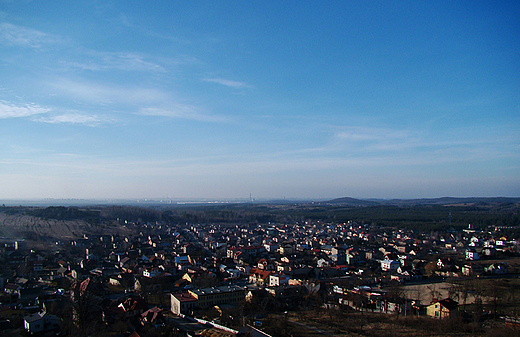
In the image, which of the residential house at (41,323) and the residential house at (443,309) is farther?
the residential house at (443,309)

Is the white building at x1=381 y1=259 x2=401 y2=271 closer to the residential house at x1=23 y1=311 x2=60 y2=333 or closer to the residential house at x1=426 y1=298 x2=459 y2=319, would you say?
the residential house at x1=426 y1=298 x2=459 y2=319

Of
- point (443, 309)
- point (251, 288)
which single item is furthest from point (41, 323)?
point (443, 309)

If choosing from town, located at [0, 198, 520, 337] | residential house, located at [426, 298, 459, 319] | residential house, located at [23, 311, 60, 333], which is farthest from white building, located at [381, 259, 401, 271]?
residential house, located at [23, 311, 60, 333]

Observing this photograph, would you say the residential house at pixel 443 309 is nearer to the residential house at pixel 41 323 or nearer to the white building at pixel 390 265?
the white building at pixel 390 265

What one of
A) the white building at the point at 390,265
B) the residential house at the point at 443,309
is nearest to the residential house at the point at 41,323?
the residential house at the point at 443,309

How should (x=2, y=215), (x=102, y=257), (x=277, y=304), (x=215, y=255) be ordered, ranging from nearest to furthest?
(x=277, y=304) < (x=102, y=257) < (x=215, y=255) < (x=2, y=215)

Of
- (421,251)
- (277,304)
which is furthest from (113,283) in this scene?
(421,251)

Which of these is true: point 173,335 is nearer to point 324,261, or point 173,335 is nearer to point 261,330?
point 261,330

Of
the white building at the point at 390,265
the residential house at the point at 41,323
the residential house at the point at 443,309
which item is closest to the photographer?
the residential house at the point at 41,323

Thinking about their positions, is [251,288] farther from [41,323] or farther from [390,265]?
[390,265]
